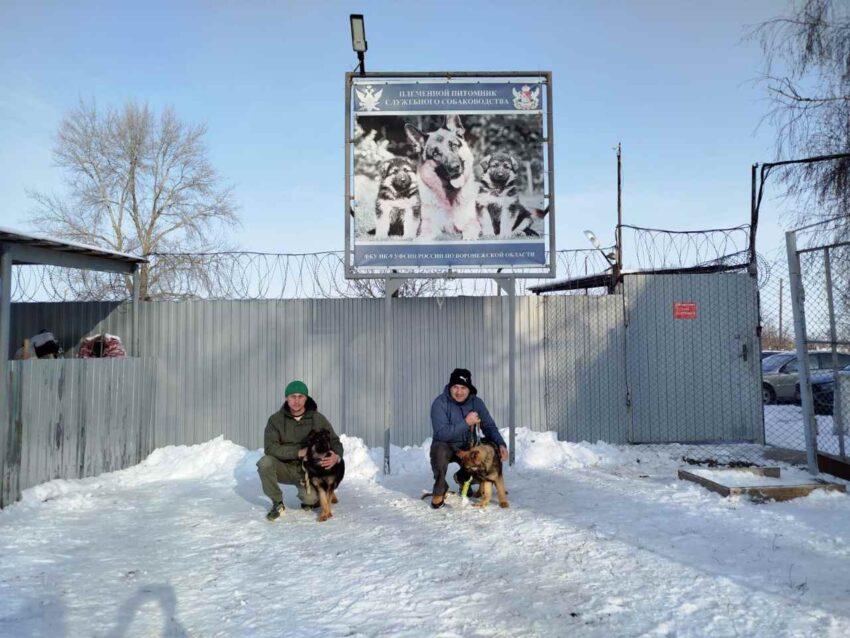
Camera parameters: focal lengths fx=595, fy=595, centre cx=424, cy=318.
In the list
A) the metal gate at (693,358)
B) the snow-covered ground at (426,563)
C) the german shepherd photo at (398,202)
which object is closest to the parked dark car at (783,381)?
the metal gate at (693,358)

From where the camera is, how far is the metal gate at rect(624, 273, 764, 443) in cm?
838

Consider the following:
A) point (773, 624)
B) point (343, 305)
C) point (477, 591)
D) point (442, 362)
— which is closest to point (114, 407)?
point (343, 305)

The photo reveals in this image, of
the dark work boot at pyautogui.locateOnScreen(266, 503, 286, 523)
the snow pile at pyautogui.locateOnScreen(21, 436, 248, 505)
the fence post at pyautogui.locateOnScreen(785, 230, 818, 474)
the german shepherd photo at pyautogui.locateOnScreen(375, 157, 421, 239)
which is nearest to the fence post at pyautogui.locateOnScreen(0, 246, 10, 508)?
the snow pile at pyautogui.locateOnScreen(21, 436, 248, 505)

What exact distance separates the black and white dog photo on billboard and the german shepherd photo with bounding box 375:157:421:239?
1 cm

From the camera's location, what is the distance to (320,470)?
5.57 metres

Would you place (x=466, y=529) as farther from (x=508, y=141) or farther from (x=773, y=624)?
(x=508, y=141)

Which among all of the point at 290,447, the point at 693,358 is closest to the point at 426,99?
the point at 290,447

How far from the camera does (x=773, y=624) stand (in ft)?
10.4

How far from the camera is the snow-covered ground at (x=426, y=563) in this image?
133 inches

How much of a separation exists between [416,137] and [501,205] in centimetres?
139

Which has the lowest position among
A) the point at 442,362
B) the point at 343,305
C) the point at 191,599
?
the point at 191,599

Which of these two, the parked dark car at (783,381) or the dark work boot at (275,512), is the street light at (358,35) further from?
the parked dark car at (783,381)

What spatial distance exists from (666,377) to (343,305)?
15.4 ft

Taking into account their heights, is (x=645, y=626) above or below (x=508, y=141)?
below
